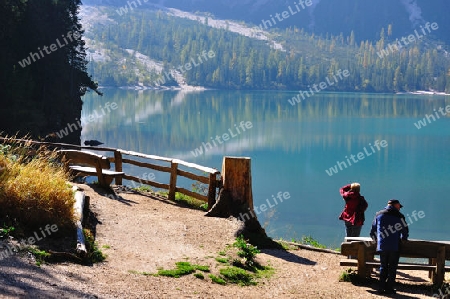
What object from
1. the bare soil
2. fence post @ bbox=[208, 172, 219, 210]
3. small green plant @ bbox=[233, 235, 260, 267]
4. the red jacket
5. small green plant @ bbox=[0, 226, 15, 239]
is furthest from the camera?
fence post @ bbox=[208, 172, 219, 210]

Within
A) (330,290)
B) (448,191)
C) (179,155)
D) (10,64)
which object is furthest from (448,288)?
(179,155)

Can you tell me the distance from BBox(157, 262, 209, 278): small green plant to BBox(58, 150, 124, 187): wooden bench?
5379 millimetres

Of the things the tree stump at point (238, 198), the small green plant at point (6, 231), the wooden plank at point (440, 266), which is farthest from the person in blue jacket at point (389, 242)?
the small green plant at point (6, 231)

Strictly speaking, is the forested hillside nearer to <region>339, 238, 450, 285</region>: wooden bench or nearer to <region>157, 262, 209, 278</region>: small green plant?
<region>157, 262, 209, 278</region>: small green plant

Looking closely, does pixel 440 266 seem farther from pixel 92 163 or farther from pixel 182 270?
pixel 92 163

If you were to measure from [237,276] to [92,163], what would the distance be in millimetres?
6041

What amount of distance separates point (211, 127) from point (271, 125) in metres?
8.34

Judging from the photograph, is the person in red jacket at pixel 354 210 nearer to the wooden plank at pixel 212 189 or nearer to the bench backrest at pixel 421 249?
the bench backrest at pixel 421 249

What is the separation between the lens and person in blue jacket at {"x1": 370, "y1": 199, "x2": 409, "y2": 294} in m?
8.16

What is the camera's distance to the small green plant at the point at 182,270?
24.9 ft

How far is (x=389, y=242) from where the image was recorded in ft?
26.8

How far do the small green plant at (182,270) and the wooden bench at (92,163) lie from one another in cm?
538

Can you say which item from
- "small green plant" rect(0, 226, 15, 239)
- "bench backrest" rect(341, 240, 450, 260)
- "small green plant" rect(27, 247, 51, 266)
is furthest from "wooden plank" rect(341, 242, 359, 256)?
"small green plant" rect(0, 226, 15, 239)

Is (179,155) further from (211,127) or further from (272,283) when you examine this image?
(272,283)
